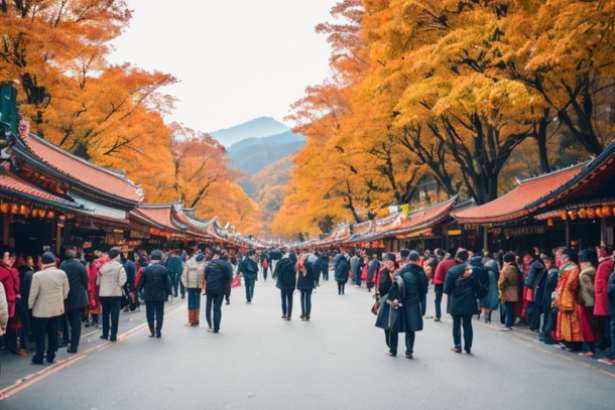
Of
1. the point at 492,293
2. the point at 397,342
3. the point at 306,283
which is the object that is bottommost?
the point at 397,342

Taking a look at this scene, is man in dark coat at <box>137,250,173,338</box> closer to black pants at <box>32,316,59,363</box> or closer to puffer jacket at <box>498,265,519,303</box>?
black pants at <box>32,316,59,363</box>

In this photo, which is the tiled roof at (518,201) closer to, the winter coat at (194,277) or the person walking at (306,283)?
the person walking at (306,283)

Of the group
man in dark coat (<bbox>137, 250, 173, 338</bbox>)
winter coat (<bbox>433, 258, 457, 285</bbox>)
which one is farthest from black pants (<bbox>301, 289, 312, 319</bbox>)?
man in dark coat (<bbox>137, 250, 173, 338</bbox>)

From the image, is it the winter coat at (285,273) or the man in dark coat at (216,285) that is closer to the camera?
the man in dark coat at (216,285)

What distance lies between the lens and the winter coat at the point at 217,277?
11055 mm

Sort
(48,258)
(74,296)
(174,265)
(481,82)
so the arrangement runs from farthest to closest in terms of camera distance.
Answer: (174,265)
(481,82)
(74,296)
(48,258)

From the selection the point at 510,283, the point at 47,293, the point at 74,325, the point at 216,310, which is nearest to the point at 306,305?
the point at 216,310

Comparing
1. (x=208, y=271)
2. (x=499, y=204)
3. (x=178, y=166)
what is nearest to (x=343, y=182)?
(x=178, y=166)

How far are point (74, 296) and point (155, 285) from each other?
1741 mm

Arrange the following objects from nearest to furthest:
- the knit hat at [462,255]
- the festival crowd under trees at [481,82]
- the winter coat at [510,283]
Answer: the knit hat at [462,255], the winter coat at [510,283], the festival crowd under trees at [481,82]

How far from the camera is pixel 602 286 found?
27.7 ft

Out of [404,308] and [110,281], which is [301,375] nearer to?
[404,308]

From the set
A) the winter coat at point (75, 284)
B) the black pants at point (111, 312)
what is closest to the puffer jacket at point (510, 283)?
the black pants at point (111, 312)

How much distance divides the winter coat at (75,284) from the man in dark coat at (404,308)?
5.06m
